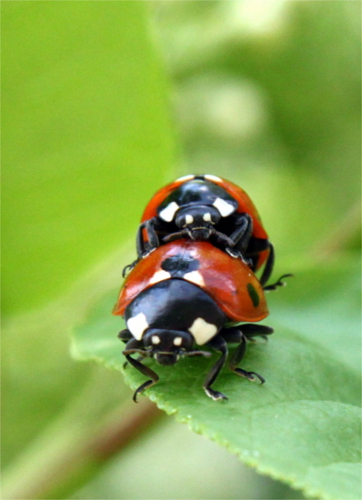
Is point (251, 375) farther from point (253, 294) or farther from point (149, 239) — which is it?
point (149, 239)

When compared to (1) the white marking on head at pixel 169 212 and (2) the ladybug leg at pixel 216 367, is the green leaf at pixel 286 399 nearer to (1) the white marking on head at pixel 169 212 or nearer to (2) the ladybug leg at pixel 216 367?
(2) the ladybug leg at pixel 216 367

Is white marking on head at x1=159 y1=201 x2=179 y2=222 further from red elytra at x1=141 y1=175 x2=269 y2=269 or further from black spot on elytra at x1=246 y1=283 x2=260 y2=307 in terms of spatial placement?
black spot on elytra at x1=246 y1=283 x2=260 y2=307

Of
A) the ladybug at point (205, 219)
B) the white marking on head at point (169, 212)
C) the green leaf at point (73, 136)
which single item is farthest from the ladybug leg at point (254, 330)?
the green leaf at point (73, 136)

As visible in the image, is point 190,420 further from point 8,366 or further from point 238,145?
point 238,145

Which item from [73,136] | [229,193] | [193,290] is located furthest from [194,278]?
[73,136]

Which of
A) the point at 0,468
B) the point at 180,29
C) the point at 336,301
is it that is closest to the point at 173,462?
the point at 0,468

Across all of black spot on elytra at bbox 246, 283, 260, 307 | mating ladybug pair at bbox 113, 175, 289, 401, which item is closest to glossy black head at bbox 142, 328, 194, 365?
mating ladybug pair at bbox 113, 175, 289, 401
